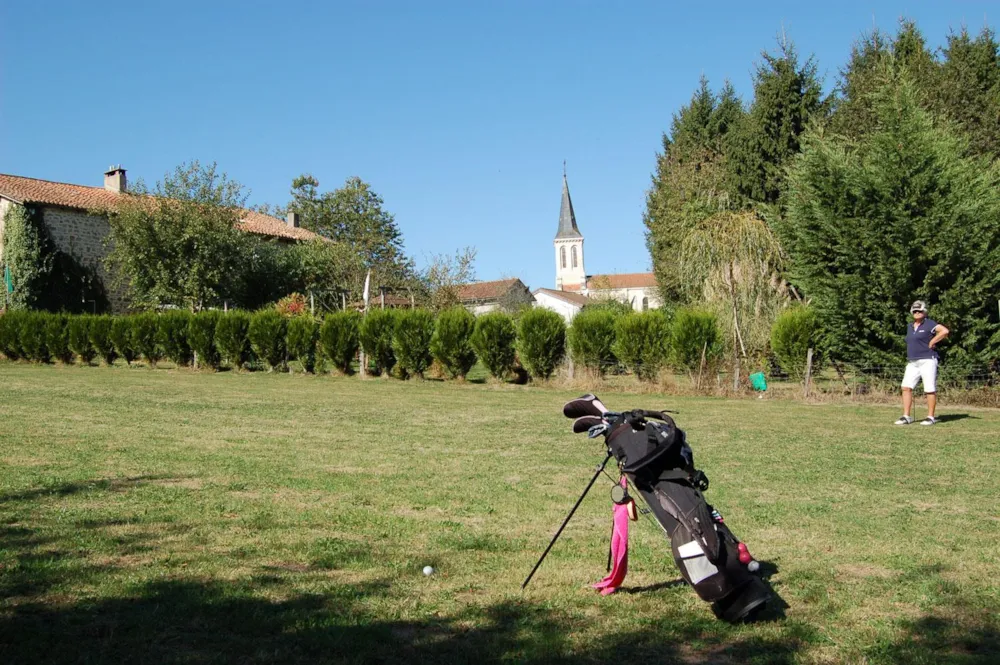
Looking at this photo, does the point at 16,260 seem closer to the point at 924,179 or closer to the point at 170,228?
the point at 170,228

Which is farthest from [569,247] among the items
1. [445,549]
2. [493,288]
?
[445,549]

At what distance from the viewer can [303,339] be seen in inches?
1092

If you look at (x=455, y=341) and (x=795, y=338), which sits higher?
(x=795, y=338)

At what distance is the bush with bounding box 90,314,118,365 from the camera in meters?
30.5

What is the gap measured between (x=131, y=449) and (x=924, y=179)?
52.4 ft

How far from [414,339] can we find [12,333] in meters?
16.8

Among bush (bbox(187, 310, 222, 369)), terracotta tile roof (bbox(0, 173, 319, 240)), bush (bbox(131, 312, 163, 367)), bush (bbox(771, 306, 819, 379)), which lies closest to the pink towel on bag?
bush (bbox(771, 306, 819, 379))

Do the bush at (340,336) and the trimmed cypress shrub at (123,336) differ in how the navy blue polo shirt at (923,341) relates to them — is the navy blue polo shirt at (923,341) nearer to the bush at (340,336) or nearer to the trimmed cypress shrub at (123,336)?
the bush at (340,336)

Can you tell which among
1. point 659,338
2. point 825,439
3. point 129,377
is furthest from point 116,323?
point 825,439

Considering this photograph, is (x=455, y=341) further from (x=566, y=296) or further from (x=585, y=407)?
(x=566, y=296)

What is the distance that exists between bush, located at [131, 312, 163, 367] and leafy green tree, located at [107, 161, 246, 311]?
8.71 meters

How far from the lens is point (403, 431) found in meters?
12.6

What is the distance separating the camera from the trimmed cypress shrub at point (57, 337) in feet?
102

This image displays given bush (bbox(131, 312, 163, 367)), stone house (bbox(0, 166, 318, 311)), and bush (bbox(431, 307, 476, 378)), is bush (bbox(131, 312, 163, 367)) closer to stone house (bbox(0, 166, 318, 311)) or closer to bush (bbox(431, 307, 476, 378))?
bush (bbox(431, 307, 476, 378))
